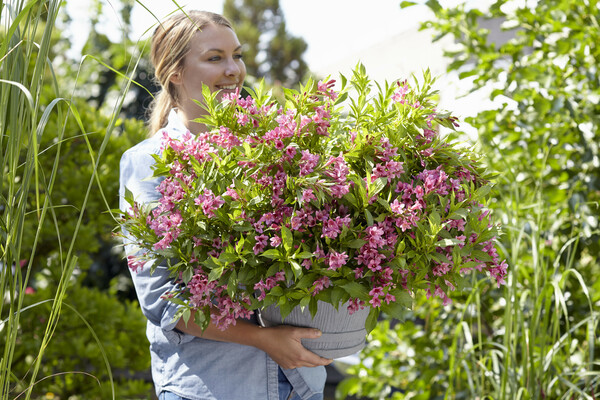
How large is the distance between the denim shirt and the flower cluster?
0.12 metres

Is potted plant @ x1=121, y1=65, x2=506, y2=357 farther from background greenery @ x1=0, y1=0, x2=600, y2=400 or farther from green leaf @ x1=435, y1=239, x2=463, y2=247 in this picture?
background greenery @ x1=0, y1=0, x2=600, y2=400

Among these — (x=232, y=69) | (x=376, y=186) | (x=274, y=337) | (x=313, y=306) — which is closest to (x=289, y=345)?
(x=274, y=337)

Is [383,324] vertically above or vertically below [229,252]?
below

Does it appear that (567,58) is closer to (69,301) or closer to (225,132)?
(225,132)

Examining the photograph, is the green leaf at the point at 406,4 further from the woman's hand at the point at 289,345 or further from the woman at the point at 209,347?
the woman's hand at the point at 289,345

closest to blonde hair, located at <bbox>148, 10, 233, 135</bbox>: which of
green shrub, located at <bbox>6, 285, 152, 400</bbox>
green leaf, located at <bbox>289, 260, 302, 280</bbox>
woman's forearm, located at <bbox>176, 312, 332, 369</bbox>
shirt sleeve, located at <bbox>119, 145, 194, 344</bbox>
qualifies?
shirt sleeve, located at <bbox>119, 145, 194, 344</bbox>

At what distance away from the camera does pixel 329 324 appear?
3.99ft

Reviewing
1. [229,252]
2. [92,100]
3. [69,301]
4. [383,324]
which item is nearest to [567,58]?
[383,324]

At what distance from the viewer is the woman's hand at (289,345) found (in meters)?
1.20

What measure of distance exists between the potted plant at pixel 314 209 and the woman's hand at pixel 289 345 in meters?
0.06

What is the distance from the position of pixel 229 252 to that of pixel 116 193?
2.25m

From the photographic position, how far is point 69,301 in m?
2.97

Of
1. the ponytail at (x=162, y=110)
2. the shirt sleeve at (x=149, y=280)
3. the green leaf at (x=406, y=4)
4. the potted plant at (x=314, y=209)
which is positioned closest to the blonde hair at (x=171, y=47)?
the ponytail at (x=162, y=110)

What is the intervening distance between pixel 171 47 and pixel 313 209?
71 centimetres
